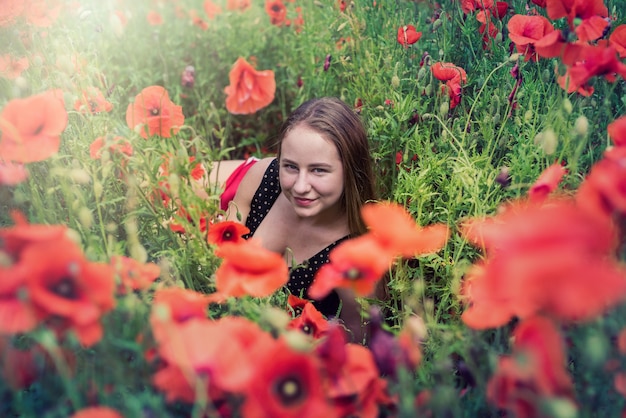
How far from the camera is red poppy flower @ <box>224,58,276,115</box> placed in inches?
104

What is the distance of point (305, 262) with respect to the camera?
→ 2.38 m

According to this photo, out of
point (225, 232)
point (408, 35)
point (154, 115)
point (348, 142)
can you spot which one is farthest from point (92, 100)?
point (408, 35)

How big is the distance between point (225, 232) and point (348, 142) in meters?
0.64

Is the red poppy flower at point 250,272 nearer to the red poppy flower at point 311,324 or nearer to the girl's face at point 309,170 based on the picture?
the red poppy flower at point 311,324

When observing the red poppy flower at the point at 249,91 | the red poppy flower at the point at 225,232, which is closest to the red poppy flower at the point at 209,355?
the red poppy flower at the point at 225,232

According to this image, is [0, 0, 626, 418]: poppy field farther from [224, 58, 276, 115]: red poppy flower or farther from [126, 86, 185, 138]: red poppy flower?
[224, 58, 276, 115]: red poppy flower

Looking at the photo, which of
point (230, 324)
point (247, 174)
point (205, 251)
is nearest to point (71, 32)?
point (247, 174)

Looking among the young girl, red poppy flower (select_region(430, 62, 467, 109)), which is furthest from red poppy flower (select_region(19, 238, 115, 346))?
red poppy flower (select_region(430, 62, 467, 109))

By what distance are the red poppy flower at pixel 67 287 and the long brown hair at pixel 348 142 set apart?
4.38ft

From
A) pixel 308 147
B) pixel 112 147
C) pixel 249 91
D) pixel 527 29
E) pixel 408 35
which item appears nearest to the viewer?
pixel 112 147

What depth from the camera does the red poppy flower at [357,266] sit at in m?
0.97

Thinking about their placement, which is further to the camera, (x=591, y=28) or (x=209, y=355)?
(x=591, y=28)

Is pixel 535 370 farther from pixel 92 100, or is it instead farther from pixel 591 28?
pixel 92 100

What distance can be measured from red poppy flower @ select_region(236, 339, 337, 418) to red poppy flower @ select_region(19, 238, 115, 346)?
25 centimetres
